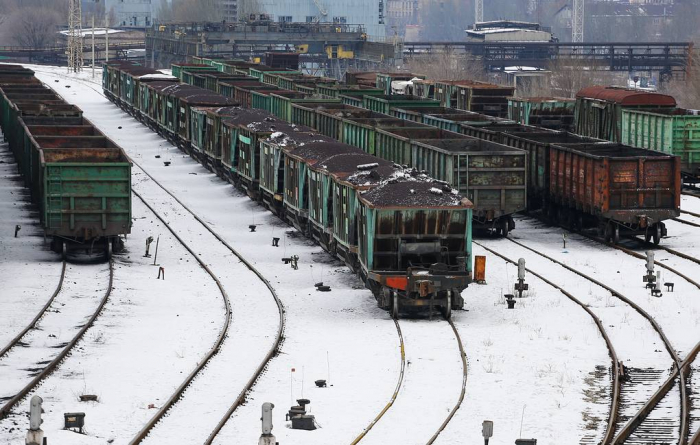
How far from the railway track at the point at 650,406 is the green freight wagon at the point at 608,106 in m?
25.8

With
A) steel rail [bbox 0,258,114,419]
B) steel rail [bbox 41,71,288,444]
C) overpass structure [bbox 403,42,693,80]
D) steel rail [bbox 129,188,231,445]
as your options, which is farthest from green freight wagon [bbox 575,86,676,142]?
overpass structure [bbox 403,42,693,80]

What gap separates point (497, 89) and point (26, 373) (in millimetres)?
43761

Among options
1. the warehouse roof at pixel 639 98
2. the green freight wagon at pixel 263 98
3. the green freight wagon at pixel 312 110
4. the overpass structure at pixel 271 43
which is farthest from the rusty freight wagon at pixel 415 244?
the overpass structure at pixel 271 43

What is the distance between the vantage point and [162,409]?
1752 centimetres

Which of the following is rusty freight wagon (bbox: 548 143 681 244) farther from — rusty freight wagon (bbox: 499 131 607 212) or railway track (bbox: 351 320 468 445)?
railway track (bbox: 351 320 468 445)

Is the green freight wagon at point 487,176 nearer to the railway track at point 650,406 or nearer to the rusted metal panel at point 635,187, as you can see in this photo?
the rusted metal panel at point 635,187

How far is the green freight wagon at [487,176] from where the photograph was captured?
31203mm

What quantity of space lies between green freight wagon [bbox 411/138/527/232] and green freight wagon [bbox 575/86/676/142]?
14996 millimetres

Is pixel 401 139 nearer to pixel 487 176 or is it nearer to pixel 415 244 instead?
pixel 487 176

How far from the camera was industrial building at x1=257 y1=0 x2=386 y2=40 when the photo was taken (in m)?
168

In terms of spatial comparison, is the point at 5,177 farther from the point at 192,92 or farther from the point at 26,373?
the point at 26,373

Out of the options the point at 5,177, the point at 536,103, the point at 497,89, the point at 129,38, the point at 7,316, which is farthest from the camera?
the point at 129,38

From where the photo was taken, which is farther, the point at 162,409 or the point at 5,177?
the point at 5,177

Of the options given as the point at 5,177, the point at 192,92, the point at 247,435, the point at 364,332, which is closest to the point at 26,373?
the point at 247,435
